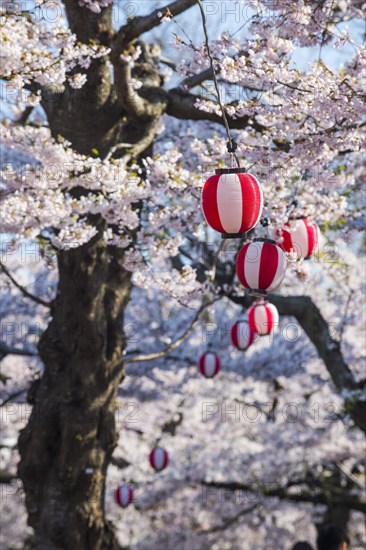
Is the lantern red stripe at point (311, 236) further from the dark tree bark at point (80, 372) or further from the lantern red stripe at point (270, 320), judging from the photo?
the dark tree bark at point (80, 372)

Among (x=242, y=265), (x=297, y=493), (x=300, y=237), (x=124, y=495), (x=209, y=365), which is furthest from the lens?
(x=297, y=493)

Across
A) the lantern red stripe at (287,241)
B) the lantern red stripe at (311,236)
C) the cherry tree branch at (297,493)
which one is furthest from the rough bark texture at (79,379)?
the cherry tree branch at (297,493)

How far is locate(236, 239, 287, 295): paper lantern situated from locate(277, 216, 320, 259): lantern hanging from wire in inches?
33.4

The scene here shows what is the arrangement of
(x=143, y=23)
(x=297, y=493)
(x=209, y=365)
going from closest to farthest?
(x=143, y=23), (x=209, y=365), (x=297, y=493)

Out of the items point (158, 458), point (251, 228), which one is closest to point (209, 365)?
point (158, 458)

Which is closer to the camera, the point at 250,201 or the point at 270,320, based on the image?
the point at 250,201

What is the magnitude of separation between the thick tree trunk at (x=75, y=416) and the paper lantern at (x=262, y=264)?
1.89m

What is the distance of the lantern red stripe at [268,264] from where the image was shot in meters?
5.72

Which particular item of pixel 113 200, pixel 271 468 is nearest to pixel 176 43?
pixel 113 200

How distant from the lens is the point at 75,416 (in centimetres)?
713

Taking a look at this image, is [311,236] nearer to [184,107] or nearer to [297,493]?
[184,107]

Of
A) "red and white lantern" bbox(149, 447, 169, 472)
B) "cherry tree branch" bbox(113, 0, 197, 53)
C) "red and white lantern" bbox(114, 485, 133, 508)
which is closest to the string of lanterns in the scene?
"cherry tree branch" bbox(113, 0, 197, 53)

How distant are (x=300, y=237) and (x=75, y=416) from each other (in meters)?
2.65

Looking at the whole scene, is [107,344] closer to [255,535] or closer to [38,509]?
[38,509]
